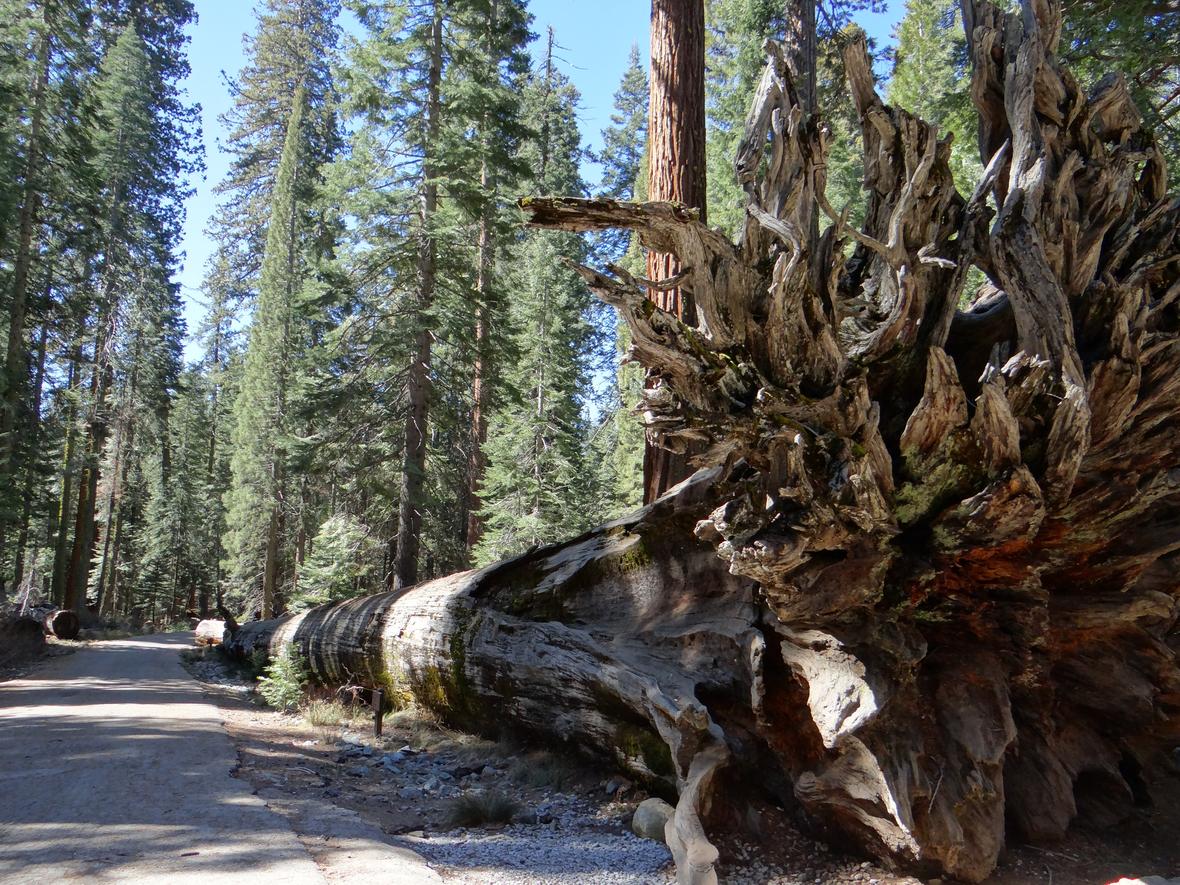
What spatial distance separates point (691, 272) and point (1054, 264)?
2.07 m

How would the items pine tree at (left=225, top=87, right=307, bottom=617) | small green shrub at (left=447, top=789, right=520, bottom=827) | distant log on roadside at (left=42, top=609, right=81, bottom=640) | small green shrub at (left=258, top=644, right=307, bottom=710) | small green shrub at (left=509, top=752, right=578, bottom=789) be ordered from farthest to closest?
1. pine tree at (left=225, top=87, right=307, bottom=617)
2. distant log on roadside at (left=42, top=609, right=81, bottom=640)
3. small green shrub at (left=258, top=644, right=307, bottom=710)
4. small green shrub at (left=509, top=752, right=578, bottom=789)
5. small green shrub at (left=447, top=789, right=520, bottom=827)

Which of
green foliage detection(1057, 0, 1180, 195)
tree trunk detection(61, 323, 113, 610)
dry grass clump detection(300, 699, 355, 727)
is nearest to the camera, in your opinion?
green foliage detection(1057, 0, 1180, 195)

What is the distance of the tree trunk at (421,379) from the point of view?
14.2 m

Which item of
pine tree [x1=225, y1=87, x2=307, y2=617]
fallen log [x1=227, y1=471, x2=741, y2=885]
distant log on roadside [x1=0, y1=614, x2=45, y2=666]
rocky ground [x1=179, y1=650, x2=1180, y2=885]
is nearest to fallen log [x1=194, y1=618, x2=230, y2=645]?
distant log on roadside [x1=0, y1=614, x2=45, y2=666]

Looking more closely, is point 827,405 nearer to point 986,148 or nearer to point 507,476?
point 986,148

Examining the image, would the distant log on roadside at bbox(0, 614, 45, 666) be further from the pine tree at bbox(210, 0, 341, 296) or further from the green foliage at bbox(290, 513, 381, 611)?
the pine tree at bbox(210, 0, 341, 296)

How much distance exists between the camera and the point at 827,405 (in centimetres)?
361

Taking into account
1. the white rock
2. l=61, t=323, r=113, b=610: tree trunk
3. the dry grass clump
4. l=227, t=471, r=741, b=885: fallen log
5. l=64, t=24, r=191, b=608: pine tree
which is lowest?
the dry grass clump

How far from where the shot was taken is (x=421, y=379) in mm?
14781

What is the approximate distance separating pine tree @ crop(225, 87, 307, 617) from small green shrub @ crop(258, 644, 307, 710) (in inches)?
641

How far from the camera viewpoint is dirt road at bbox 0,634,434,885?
3.73 m

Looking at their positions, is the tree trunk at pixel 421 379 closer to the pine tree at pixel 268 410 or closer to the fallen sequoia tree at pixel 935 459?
the fallen sequoia tree at pixel 935 459

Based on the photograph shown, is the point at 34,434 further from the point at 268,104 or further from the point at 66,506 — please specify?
the point at 268,104

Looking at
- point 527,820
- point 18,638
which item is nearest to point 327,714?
point 527,820
